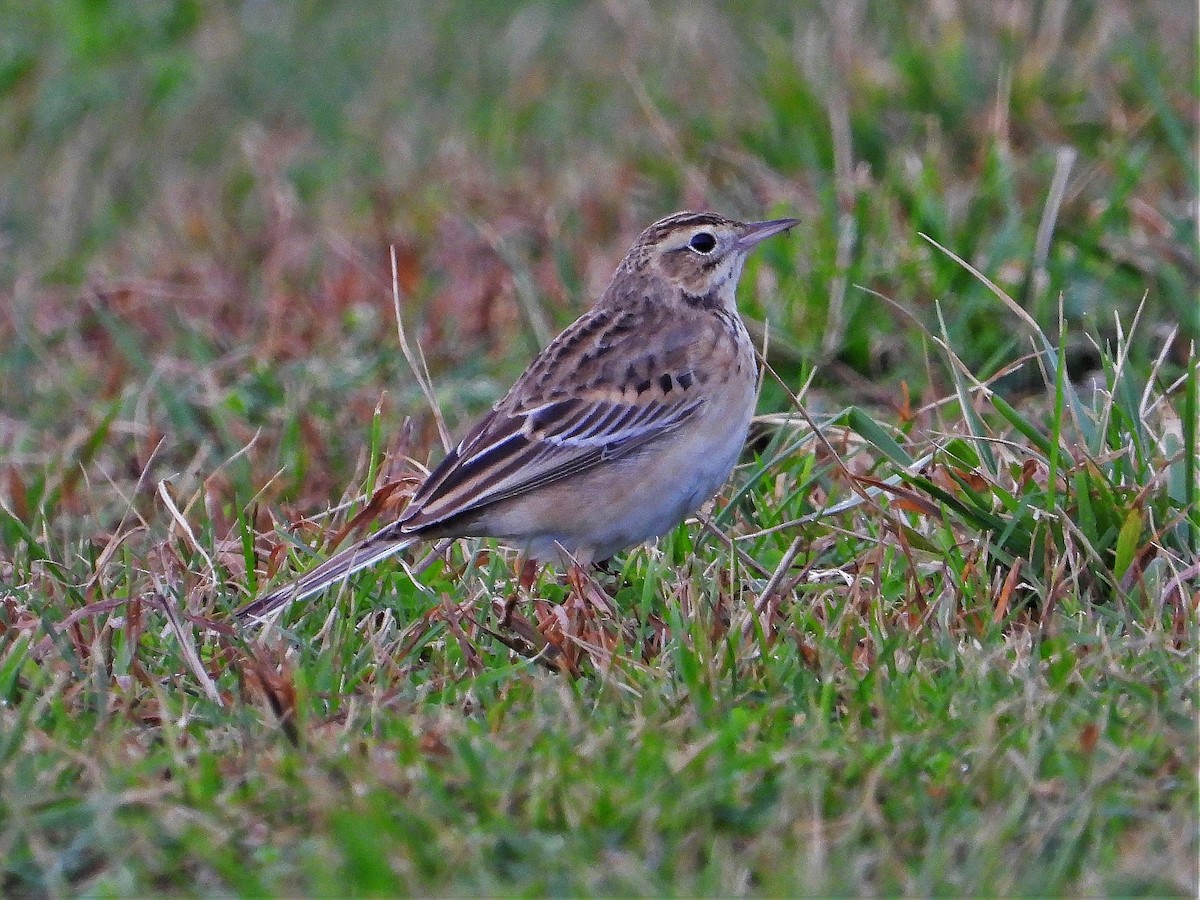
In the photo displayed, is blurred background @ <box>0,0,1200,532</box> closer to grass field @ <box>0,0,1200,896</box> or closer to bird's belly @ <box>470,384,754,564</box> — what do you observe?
grass field @ <box>0,0,1200,896</box>

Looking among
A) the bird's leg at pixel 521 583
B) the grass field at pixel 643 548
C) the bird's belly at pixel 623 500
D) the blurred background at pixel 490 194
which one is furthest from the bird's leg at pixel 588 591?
the blurred background at pixel 490 194

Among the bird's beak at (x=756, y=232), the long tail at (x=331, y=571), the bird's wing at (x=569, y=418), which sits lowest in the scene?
the long tail at (x=331, y=571)

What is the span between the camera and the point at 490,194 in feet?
34.2

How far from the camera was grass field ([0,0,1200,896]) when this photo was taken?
414 centimetres

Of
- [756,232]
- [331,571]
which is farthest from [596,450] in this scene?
[756,232]

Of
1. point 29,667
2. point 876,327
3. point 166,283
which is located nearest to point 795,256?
point 876,327

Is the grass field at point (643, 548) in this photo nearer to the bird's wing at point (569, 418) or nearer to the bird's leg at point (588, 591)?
the bird's leg at point (588, 591)

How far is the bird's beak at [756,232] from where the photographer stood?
271 inches

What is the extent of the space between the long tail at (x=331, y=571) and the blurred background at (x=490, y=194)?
87cm

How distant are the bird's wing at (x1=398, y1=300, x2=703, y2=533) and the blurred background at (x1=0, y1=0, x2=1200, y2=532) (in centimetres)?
55

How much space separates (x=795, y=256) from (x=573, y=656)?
11.8 feet

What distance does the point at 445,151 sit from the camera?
37.0 feet

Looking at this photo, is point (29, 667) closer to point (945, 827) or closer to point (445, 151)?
point (945, 827)

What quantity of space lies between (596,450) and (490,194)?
4544 mm
